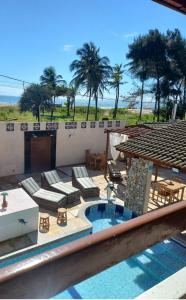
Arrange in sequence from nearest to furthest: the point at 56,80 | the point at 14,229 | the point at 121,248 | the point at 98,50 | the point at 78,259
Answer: the point at 78,259
the point at 121,248
the point at 14,229
the point at 98,50
the point at 56,80

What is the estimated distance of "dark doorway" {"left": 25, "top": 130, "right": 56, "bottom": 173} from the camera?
54.3ft

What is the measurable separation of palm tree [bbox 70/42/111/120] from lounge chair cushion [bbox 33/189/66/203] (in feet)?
83.7

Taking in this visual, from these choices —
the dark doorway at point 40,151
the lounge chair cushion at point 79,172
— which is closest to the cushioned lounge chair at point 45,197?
the lounge chair cushion at point 79,172

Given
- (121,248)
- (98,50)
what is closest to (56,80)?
(98,50)

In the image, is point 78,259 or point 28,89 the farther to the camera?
point 28,89

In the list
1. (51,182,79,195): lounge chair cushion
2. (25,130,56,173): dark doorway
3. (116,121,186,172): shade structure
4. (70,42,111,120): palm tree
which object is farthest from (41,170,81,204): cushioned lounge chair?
(70,42,111,120): palm tree

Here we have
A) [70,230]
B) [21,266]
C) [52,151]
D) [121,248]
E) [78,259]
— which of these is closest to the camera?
[21,266]

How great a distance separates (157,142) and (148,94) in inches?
1178

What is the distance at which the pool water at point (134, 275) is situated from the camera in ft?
24.0

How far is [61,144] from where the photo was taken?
18.1 meters

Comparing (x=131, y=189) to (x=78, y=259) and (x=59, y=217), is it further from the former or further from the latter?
(x=78, y=259)

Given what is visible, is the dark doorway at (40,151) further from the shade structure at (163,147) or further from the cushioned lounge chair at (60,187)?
the shade structure at (163,147)

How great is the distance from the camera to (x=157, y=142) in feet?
39.8

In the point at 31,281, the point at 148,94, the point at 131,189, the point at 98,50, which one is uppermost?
the point at 98,50
